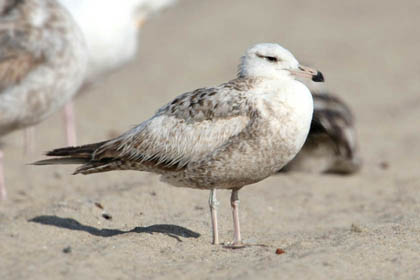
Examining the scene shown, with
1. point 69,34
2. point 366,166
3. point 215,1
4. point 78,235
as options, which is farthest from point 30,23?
point 215,1

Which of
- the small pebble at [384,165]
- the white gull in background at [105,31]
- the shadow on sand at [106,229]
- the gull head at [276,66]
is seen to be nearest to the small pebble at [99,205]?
the shadow on sand at [106,229]

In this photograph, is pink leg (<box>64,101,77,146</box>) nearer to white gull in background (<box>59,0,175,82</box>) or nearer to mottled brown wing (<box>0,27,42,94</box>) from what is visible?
white gull in background (<box>59,0,175,82</box>)

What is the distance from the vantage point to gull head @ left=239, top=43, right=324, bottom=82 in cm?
631

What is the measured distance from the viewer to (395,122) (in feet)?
41.2

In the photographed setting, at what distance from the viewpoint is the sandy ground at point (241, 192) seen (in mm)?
5660

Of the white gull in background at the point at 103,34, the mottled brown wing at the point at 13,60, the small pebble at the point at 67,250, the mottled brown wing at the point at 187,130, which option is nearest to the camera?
the small pebble at the point at 67,250

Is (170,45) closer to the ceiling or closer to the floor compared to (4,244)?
closer to the ceiling

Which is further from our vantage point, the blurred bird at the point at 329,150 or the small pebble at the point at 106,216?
the blurred bird at the point at 329,150

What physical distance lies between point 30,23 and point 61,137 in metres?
3.81

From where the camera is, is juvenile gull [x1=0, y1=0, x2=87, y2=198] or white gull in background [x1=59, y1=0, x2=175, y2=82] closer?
juvenile gull [x1=0, y1=0, x2=87, y2=198]

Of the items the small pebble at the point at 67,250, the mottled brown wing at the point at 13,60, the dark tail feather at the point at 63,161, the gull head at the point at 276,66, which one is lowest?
the small pebble at the point at 67,250

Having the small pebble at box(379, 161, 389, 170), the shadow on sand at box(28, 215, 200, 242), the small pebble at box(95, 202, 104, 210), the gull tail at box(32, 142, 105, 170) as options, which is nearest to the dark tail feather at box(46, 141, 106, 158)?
the gull tail at box(32, 142, 105, 170)

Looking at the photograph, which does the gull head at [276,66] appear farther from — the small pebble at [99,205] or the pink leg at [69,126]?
the pink leg at [69,126]

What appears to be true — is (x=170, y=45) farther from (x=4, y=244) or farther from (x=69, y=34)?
(x=4, y=244)
